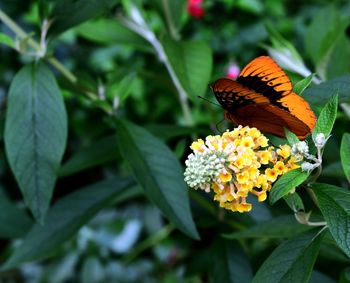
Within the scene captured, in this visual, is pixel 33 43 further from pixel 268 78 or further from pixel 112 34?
pixel 268 78

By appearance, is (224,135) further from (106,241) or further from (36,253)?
(106,241)

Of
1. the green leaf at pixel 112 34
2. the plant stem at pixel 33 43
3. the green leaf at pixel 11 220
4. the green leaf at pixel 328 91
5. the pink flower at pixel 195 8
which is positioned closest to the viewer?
the green leaf at pixel 328 91

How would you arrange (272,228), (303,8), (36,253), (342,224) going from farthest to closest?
(303,8), (36,253), (272,228), (342,224)

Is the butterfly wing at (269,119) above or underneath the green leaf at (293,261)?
above

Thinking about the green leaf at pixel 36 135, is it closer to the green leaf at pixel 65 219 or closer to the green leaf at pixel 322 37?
the green leaf at pixel 65 219

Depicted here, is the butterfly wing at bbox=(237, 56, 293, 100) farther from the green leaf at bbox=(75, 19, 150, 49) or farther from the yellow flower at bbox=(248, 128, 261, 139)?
the green leaf at bbox=(75, 19, 150, 49)

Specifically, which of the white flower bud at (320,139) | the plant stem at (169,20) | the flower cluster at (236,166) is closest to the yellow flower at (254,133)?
the flower cluster at (236,166)

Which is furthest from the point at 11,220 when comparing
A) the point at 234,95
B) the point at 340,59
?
the point at 340,59

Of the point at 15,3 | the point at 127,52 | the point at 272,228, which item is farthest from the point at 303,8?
the point at 272,228
